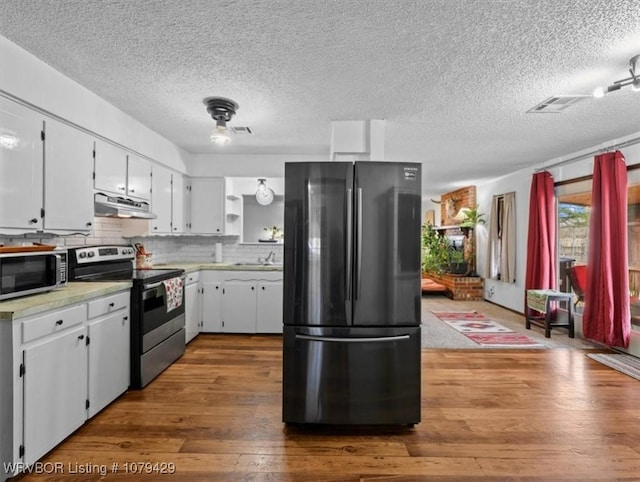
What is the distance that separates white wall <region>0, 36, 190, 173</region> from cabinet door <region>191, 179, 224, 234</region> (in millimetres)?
1084

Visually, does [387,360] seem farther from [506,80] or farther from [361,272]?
[506,80]

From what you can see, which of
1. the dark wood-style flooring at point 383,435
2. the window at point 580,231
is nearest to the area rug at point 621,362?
the dark wood-style flooring at point 383,435

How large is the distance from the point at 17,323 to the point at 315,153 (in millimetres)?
3877

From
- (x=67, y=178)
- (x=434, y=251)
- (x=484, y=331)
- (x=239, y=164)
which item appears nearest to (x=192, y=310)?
(x=239, y=164)

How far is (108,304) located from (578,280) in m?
5.74

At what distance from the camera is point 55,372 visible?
214cm

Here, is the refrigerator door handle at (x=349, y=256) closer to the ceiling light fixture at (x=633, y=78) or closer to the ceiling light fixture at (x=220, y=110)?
the ceiling light fixture at (x=220, y=110)

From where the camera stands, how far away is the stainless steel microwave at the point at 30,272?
2.02 meters

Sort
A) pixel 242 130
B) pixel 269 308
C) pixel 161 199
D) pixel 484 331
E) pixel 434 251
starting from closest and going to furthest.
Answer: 1. pixel 242 130
2. pixel 161 199
3. pixel 269 308
4. pixel 484 331
5. pixel 434 251

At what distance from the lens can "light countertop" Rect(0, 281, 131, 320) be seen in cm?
188

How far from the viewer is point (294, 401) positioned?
244 cm

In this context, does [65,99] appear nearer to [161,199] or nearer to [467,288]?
[161,199]

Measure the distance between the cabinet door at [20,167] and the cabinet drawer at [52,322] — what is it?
25.0 inches

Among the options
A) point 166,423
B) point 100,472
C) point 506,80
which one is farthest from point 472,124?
point 100,472
